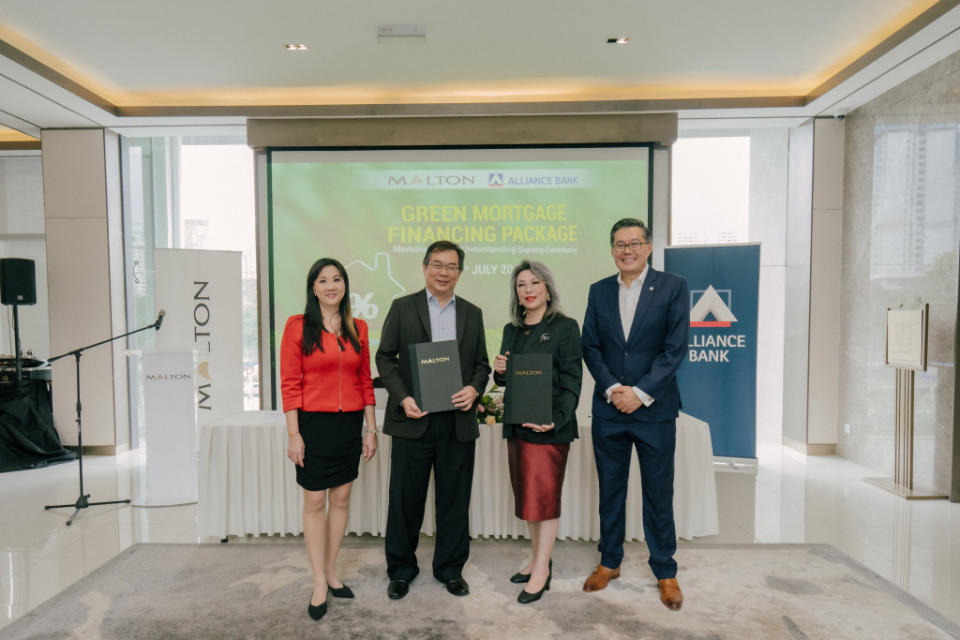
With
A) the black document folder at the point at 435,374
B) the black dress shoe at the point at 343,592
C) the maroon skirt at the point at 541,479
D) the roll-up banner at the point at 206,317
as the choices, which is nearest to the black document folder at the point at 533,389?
the maroon skirt at the point at 541,479

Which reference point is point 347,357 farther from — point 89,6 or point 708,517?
point 89,6

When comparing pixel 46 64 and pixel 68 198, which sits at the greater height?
pixel 46 64

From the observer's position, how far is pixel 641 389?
2383 millimetres

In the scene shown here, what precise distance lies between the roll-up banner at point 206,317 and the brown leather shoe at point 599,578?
9.84ft

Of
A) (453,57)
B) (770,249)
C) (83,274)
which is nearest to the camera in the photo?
(453,57)

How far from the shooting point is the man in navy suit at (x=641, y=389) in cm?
242

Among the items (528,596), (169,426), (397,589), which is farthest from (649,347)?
(169,426)

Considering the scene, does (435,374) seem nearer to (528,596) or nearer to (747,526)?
(528,596)

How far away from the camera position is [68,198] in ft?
17.6

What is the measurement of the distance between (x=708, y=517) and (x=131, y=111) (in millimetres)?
6005

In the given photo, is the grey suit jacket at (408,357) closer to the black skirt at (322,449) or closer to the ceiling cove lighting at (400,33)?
the black skirt at (322,449)

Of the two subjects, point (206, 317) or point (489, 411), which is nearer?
point (489, 411)

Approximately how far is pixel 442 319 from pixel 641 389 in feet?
3.21

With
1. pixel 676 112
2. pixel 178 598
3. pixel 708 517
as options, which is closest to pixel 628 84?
pixel 676 112
